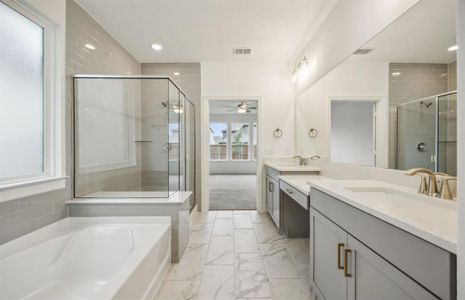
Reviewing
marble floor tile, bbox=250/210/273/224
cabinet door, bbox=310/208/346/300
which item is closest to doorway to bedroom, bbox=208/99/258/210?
marble floor tile, bbox=250/210/273/224

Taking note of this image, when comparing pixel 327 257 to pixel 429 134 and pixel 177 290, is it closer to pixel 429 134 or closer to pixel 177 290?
pixel 429 134

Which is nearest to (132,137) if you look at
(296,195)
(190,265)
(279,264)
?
(190,265)

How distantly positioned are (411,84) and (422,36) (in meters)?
0.29

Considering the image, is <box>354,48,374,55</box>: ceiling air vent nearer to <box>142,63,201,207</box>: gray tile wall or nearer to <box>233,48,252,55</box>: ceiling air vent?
<box>233,48,252,55</box>: ceiling air vent

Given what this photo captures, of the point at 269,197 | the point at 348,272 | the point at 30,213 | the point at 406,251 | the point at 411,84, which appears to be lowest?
the point at 269,197

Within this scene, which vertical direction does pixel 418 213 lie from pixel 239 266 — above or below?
above

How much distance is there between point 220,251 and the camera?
8.27 feet

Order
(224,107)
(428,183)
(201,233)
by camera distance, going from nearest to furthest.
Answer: (428,183), (201,233), (224,107)

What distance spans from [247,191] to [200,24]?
4.02 meters

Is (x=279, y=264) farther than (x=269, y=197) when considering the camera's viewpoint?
No

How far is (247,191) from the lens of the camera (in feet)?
18.8

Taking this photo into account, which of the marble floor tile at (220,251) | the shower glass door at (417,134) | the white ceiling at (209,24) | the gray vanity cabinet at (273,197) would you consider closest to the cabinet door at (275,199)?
the gray vanity cabinet at (273,197)

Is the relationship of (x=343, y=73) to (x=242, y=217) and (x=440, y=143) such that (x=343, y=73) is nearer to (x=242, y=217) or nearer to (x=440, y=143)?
(x=440, y=143)

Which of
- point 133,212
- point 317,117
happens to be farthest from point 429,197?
point 133,212
